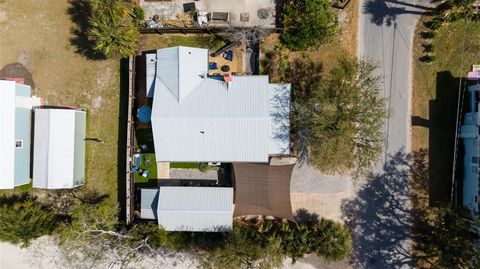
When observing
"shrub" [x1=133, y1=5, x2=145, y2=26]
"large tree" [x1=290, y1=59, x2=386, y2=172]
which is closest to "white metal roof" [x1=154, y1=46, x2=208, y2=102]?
"shrub" [x1=133, y1=5, x2=145, y2=26]

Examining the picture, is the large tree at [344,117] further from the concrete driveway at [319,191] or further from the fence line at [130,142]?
the fence line at [130,142]

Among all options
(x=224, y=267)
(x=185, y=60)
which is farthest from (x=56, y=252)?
(x=185, y=60)

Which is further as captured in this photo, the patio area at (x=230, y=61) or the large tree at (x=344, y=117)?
the patio area at (x=230, y=61)

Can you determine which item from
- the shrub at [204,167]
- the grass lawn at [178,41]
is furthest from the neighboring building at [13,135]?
the shrub at [204,167]

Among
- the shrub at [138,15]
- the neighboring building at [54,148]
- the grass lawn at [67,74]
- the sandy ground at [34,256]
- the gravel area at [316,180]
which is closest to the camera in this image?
the neighboring building at [54,148]

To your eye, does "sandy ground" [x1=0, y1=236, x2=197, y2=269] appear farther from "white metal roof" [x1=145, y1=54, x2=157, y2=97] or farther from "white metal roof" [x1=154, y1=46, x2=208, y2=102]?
"white metal roof" [x1=154, y1=46, x2=208, y2=102]

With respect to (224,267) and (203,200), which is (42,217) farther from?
(224,267)

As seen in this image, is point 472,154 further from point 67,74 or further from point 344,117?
point 67,74
